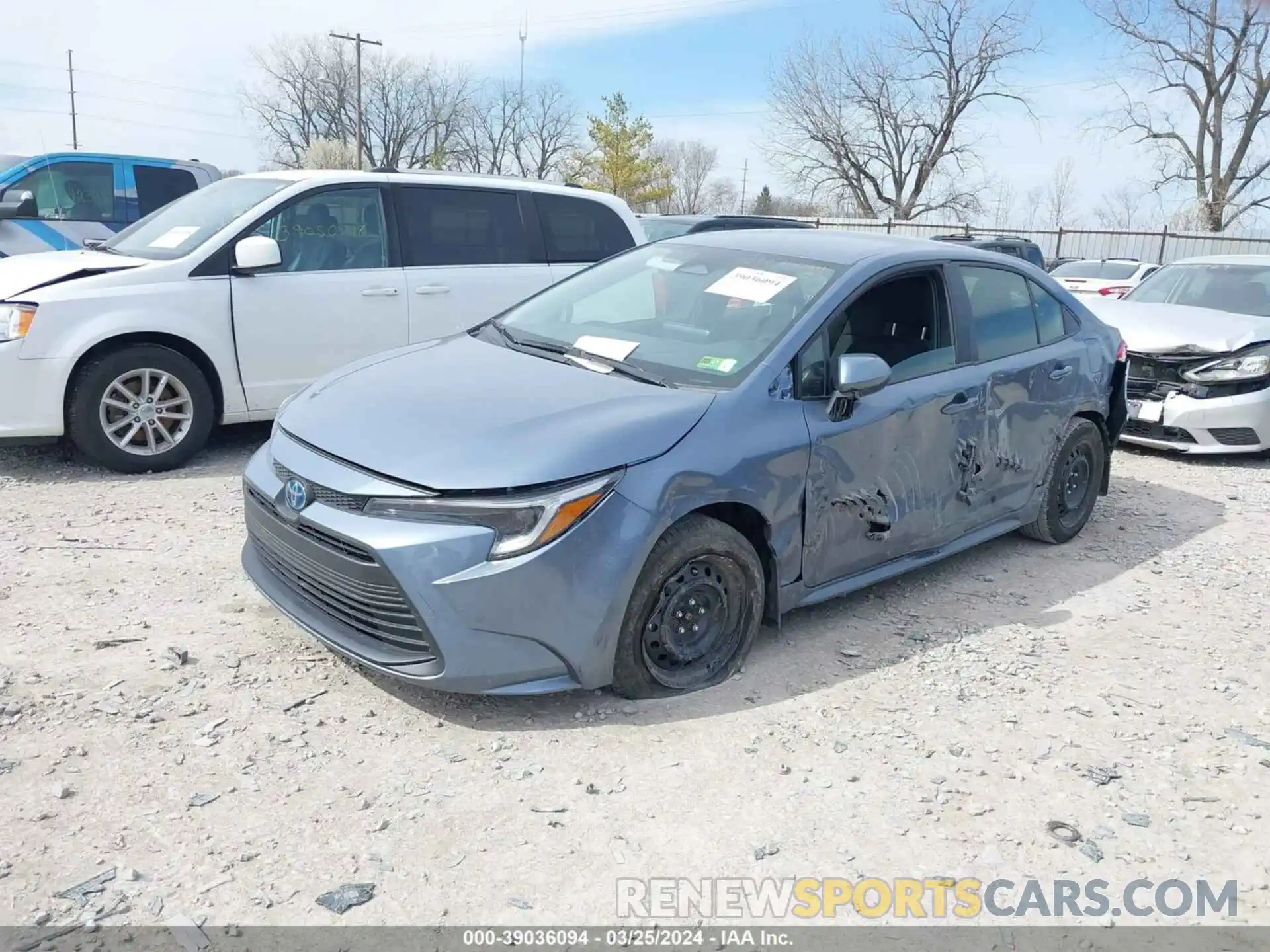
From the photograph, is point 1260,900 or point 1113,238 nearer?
point 1260,900

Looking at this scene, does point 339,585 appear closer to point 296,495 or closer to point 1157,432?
point 296,495

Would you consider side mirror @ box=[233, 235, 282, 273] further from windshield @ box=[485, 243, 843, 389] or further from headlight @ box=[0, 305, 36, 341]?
windshield @ box=[485, 243, 843, 389]

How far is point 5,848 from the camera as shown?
262 centimetres

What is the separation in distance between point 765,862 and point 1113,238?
31.7 m

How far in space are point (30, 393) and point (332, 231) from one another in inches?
78.1

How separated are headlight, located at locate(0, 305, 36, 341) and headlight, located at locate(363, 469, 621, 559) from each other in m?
3.55

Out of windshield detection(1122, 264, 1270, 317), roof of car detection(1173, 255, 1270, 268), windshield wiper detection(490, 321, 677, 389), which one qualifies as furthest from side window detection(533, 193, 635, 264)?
roof of car detection(1173, 255, 1270, 268)

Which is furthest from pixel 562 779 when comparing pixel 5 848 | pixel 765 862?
pixel 5 848

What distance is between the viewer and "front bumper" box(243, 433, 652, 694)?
10.1ft

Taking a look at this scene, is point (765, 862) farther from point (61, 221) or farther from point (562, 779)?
point (61, 221)

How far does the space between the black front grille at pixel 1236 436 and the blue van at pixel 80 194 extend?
9471 millimetres

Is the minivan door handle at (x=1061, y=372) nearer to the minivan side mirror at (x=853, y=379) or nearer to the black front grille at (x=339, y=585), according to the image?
the minivan side mirror at (x=853, y=379)

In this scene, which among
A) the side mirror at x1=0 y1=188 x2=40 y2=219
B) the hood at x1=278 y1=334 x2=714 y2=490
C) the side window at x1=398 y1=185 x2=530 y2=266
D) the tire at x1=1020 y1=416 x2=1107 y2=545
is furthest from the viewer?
the side mirror at x1=0 y1=188 x2=40 y2=219

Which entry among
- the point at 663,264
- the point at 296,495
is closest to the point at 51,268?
the point at 296,495
